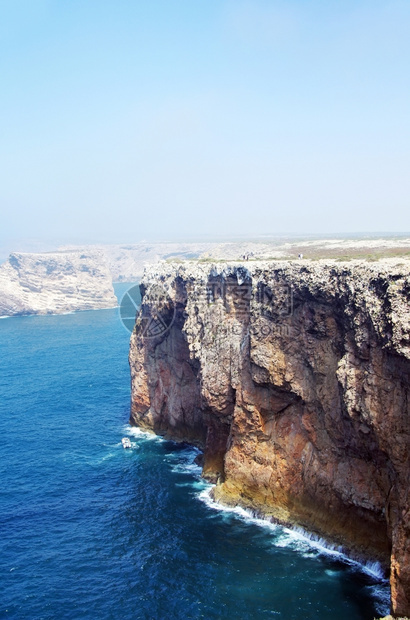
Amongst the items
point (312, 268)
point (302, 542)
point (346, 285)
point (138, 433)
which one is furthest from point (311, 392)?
point (138, 433)

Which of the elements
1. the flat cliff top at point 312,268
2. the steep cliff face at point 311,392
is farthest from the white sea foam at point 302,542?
the flat cliff top at point 312,268

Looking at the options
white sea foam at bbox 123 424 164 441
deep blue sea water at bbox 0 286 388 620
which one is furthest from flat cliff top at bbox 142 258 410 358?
white sea foam at bbox 123 424 164 441

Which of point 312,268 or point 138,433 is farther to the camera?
point 138,433

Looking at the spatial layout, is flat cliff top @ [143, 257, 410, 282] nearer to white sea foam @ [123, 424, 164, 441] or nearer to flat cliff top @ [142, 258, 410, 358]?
flat cliff top @ [142, 258, 410, 358]

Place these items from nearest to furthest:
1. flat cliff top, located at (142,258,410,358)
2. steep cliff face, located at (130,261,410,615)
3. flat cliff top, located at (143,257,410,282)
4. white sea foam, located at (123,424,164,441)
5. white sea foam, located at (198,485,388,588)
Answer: flat cliff top, located at (142,258,410,358) < steep cliff face, located at (130,261,410,615) < flat cliff top, located at (143,257,410,282) < white sea foam, located at (198,485,388,588) < white sea foam, located at (123,424,164,441)

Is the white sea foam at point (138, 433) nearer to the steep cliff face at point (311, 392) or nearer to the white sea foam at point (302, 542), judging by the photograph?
the steep cliff face at point (311, 392)

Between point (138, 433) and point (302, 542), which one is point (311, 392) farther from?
point (138, 433)

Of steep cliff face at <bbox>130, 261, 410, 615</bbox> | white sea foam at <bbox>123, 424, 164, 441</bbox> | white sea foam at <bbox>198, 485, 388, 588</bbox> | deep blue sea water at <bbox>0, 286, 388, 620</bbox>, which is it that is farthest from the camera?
white sea foam at <bbox>123, 424, 164, 441</bbox>
